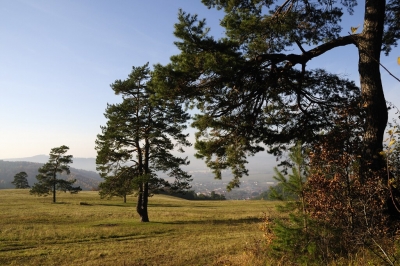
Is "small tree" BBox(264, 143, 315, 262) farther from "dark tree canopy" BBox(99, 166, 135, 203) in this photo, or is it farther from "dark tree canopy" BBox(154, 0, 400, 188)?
"dark tree canopy" BBox(99, 166, 135, 203)

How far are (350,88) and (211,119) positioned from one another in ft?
15.6

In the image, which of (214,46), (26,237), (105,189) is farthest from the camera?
(105,189)

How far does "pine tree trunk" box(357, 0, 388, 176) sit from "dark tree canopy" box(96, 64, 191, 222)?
14619mm

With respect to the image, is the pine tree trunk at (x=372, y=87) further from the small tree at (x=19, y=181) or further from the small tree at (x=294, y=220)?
the small tree at (x=19, y=181)

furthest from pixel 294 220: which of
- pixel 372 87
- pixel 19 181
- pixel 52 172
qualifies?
pixel 19 181

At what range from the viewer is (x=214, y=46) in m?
7.68

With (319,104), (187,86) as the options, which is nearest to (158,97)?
(187,86)

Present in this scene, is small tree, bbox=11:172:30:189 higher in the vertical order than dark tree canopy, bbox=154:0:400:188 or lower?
lower

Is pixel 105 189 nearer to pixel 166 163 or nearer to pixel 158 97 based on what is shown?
pixel 166 163

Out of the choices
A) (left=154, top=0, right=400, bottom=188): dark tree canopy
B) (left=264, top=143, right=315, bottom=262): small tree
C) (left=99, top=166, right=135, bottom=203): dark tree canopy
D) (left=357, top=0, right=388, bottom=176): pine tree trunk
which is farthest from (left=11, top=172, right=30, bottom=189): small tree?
(left=357, top=0, right=388, bottom=176): pine tree trunk

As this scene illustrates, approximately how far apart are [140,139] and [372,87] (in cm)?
1757

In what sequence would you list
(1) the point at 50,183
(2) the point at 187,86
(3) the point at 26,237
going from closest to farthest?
(2) the point at 187,86, (3) the point at 26,237, (1) the point at 50,183

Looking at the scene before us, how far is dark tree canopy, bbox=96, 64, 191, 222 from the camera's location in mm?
21062

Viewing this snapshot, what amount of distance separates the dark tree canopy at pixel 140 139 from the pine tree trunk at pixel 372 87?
14619 mm
